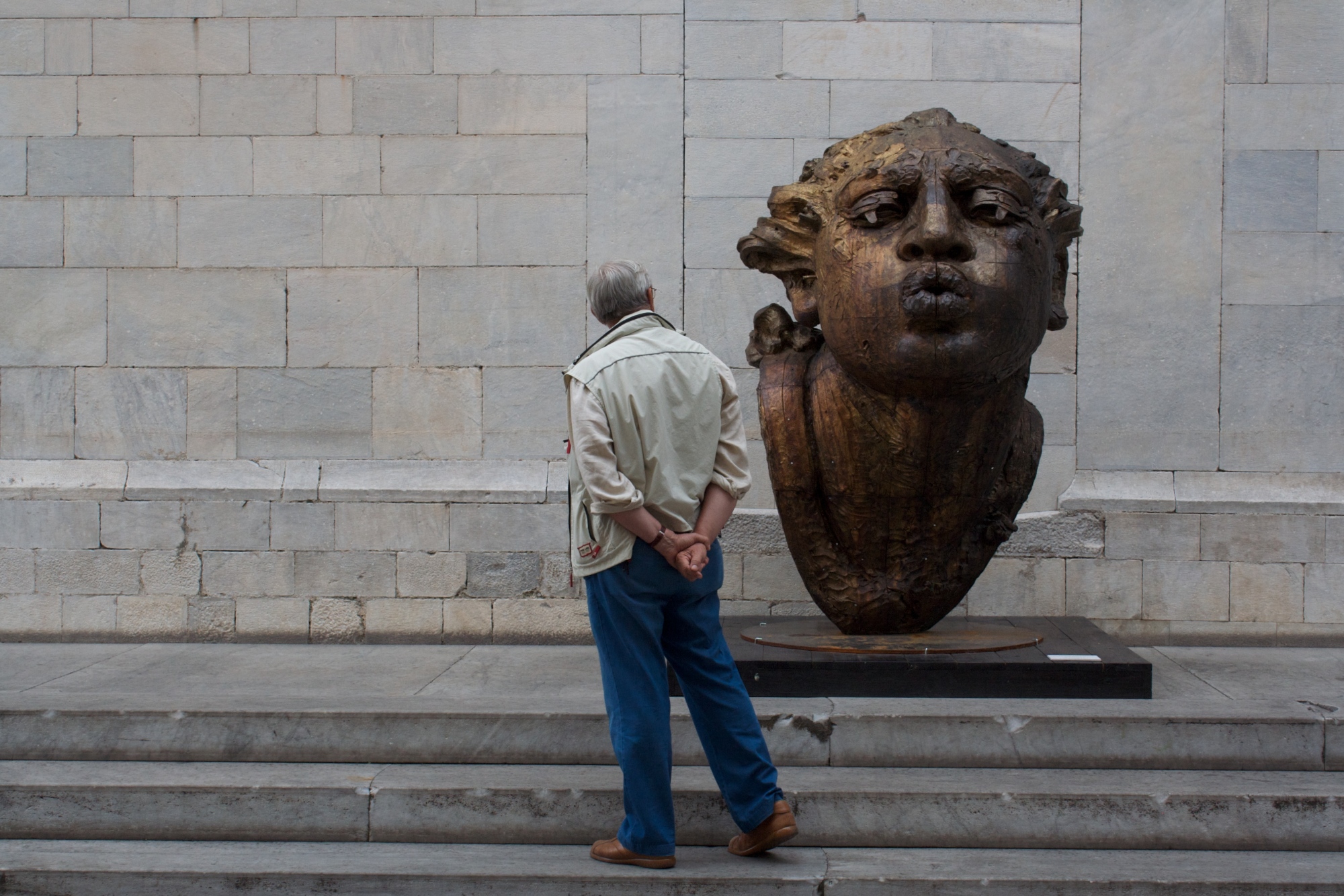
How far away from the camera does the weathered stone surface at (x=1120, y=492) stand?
532 cm

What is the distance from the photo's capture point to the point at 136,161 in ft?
18.1

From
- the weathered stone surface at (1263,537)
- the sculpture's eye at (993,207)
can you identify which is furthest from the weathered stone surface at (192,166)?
the weathered stone surface at (1263,537)

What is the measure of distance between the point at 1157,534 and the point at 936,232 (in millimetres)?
2587

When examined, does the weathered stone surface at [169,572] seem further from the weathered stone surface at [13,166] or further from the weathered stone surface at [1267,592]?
the weathered stone surface at [1267,592]

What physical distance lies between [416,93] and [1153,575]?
4317mm

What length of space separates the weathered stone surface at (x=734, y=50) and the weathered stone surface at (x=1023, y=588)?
7.24 feet

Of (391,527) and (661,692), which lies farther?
(391,527)

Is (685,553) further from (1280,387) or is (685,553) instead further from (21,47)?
(21,47)

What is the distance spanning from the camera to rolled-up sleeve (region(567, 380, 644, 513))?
8.71 ft

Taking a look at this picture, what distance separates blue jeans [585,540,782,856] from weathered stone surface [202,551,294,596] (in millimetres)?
3142

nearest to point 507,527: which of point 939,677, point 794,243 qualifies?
point 794,243

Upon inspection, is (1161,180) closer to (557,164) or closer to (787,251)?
(787,251)

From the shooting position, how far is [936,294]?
3562 millimetres

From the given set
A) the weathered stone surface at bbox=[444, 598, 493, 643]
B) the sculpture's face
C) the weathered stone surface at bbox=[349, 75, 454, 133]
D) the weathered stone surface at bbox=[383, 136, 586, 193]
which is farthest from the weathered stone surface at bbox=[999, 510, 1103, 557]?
the weathered stone surface at bbox=[349, 75, 454, 133]
